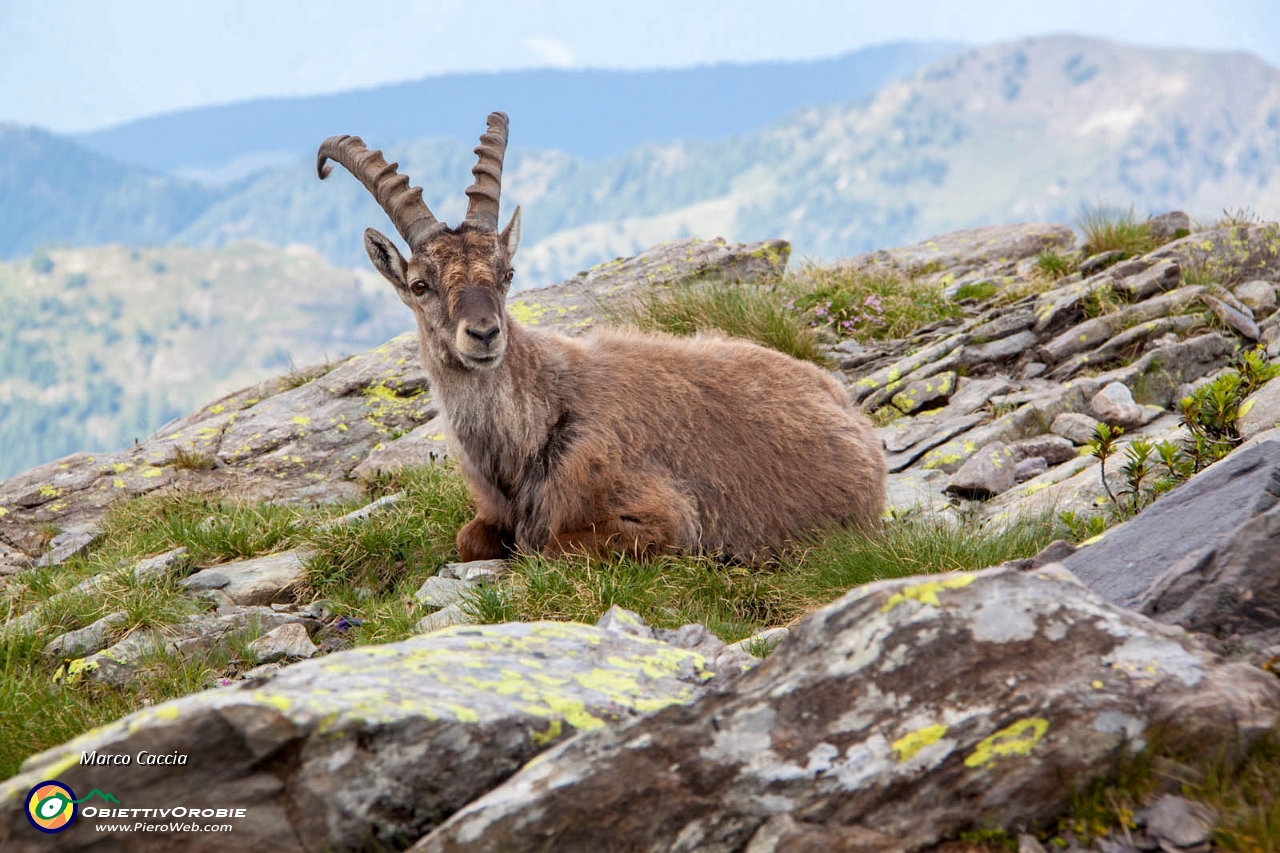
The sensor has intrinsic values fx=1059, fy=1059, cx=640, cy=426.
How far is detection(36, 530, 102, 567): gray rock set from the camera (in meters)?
10.2

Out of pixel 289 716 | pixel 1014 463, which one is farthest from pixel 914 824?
pixel 1014 463

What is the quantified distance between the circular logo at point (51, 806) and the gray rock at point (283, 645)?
368 centimetres

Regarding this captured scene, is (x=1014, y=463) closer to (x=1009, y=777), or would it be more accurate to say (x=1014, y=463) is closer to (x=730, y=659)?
(x=730, y=659)

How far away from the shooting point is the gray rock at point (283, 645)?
681 cm

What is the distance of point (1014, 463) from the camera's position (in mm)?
9555

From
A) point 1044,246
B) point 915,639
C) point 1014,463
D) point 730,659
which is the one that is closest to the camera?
point 915,639

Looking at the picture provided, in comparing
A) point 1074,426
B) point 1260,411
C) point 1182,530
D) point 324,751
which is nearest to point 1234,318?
point 1074,426

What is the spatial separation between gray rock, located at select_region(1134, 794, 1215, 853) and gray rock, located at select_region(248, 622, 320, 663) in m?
5.12

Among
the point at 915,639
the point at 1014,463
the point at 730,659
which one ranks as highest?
the point at 915,639

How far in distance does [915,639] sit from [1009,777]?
52cm

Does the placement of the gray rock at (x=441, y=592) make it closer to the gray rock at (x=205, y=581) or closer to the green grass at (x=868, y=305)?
the gray rock at (x=205, y=581)

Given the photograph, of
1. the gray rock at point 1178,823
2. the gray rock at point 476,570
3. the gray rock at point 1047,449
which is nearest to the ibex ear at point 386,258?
the gray rock at point 476,570

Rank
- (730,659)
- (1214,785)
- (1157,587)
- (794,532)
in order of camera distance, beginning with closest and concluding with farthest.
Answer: (1214,785)
(1157,587)
(730,659)
(794,532)

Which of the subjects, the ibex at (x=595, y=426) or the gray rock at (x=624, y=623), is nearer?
the gray rock at (x=624, y=623)
